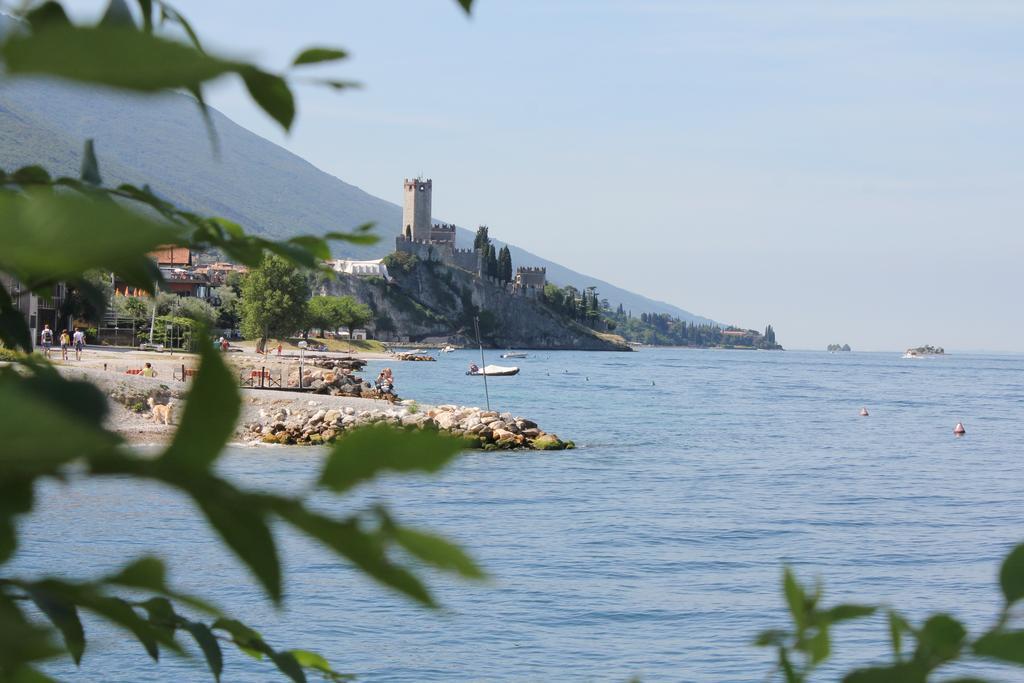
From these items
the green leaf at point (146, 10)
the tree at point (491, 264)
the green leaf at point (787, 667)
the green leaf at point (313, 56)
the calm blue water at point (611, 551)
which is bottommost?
the calm blue water at point (611, 551)

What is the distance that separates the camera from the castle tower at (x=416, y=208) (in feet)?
623

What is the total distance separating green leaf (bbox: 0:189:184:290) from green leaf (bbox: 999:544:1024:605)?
47cm

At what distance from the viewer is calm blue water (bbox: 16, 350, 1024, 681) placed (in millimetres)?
12844

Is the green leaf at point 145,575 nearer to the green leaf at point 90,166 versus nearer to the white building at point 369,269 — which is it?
the green leaf at point 90,166

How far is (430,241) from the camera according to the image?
628ft

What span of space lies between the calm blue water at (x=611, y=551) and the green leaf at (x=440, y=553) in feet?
0.05

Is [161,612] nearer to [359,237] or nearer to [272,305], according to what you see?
[359,237]

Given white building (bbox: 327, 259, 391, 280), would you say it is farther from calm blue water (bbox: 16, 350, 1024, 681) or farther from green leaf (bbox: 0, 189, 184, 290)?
green leaf (bbox: 0, 189, 184, 290)

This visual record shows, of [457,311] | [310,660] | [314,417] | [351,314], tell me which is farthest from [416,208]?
[310,660]

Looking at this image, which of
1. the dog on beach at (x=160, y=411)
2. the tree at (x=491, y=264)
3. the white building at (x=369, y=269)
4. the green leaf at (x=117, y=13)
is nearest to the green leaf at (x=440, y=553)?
the green leaf at (x=117, y=13)

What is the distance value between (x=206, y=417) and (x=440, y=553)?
103 mm

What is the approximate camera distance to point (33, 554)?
17.3 m

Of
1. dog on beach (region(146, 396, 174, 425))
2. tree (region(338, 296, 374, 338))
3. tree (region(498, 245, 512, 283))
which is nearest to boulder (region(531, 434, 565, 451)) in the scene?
dog on beach (region(146, 396, 174, 425))

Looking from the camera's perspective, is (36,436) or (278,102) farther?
(278,102)
